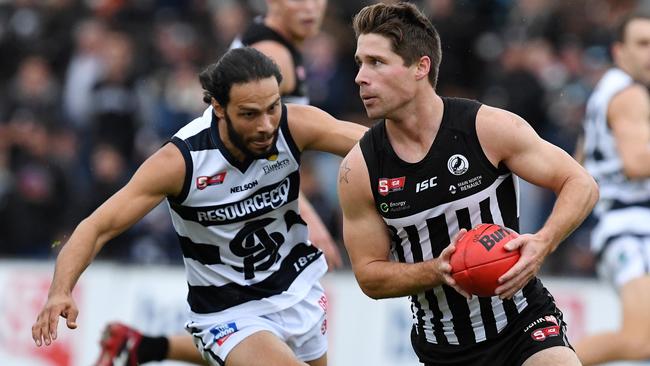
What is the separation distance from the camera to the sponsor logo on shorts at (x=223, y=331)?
7125 mm

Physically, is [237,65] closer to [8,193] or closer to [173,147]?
[173,147]

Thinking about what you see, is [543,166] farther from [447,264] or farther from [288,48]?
[288,48]

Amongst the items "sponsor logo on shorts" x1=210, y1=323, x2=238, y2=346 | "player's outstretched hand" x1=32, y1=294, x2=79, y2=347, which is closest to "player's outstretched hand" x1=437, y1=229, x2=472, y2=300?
"sponsor logo on shorts" x1=210, y1=323, x2=238, y2=346

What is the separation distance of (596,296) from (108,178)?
18.2 feet

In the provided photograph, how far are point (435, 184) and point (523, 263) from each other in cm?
74

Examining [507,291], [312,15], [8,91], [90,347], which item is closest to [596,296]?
[312,15]

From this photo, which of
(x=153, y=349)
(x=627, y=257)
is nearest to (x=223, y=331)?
(x=153, y=349)

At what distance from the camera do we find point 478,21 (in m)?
13.9

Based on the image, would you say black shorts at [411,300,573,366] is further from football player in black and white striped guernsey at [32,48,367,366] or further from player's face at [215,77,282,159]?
player's face at [215,77,282,159]

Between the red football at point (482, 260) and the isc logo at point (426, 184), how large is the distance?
1.35 feet

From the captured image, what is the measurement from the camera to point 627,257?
8711 mm

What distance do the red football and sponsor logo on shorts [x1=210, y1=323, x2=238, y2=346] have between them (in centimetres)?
174

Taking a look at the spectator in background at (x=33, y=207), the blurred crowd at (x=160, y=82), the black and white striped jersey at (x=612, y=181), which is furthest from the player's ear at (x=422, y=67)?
the spectator in background at (x=33, y=207)

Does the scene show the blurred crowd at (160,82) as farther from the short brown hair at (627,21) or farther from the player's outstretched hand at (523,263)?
the player's outstretched hand at (523,263)
